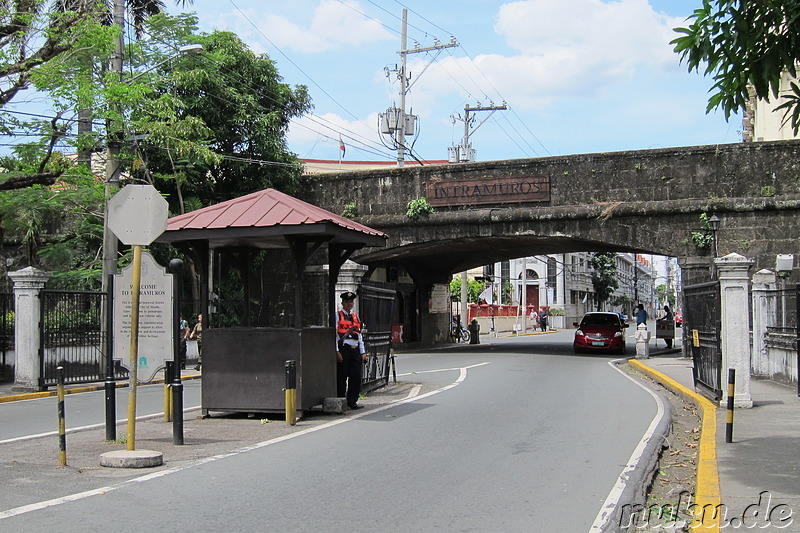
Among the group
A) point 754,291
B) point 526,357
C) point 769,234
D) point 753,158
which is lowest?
point 526,357

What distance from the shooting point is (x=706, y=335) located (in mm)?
13648

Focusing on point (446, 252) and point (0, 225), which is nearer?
point (0, 225)

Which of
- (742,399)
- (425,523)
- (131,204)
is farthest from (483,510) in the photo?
(742,399)

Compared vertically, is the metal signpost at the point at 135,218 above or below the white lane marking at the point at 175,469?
above

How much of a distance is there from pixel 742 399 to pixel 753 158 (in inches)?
577

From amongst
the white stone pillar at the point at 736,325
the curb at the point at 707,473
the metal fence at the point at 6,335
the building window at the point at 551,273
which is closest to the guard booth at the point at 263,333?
the curb at the point at 707,473

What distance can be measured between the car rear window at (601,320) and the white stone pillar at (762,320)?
12.3 meters

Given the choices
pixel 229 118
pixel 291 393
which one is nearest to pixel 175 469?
pixel 291 393

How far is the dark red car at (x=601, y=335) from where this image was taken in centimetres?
2973

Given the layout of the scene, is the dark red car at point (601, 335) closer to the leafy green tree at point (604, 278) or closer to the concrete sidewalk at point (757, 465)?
the concrete sidewalk at point (757, 465)

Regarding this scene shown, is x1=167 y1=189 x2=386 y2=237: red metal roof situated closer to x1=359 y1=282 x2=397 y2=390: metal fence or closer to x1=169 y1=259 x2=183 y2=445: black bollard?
x1=169 y1=259 x2=183 y2=445: black bollard

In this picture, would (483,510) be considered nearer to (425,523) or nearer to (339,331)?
(425,523)

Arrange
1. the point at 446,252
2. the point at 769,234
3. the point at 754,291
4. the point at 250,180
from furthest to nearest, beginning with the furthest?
the point at 446,252 → the point at 250,180 → the point at 769,234 → the point at 754,291

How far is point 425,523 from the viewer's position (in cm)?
602
